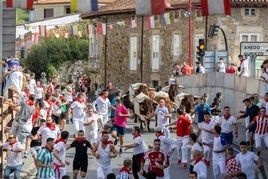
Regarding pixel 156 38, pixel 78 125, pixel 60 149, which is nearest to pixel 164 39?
pixel 156 38

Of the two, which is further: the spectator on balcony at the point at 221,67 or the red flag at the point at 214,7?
the spectator on balcony at the point at 221,67

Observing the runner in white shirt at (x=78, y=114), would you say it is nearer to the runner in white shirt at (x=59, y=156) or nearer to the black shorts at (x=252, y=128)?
the black shorts at (x=252, y=128)

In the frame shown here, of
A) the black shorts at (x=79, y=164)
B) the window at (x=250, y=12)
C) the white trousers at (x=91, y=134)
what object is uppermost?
the window at (x=250, y=12)

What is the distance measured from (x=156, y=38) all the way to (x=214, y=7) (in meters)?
51.4

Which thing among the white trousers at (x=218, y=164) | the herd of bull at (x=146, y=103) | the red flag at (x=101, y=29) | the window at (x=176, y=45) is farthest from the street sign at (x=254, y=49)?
the red flag at (x=101, y=29)

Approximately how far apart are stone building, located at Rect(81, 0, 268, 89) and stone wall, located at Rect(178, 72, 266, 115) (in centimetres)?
1430

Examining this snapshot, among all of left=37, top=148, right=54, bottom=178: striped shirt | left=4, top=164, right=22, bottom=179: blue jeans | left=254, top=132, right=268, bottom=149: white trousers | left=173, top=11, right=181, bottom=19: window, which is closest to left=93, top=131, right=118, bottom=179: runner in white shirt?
left=37, top=148, right=54, bottom=178: striped shirt

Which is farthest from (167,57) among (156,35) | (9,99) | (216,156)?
(216,156)

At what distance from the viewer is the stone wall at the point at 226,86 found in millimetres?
38394

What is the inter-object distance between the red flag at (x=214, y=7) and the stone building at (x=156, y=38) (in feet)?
139

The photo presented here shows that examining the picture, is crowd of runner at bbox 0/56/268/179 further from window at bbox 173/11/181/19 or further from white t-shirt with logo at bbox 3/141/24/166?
window at bbox 173/11/181/19

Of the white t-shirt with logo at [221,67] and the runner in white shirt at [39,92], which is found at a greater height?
the white t-shirt with logo at [221,67]

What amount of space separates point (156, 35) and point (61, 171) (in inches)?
1811

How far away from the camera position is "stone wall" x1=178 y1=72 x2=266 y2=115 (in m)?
38.4
